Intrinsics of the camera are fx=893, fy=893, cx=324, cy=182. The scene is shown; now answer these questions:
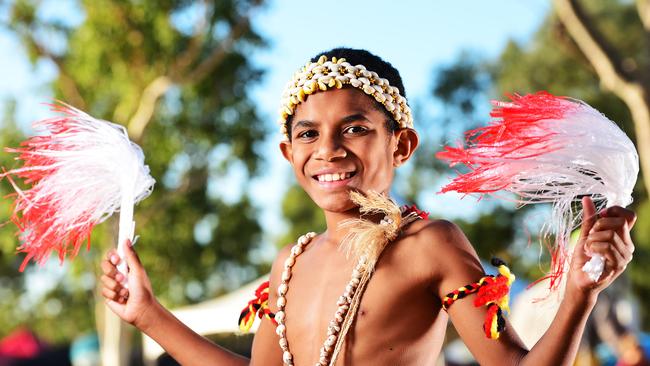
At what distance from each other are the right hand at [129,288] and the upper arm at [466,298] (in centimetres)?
99

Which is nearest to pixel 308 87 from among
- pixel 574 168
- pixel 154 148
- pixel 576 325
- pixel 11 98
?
pixel 574 168

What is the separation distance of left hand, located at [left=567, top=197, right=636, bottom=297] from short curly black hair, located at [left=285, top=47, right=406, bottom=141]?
82cm

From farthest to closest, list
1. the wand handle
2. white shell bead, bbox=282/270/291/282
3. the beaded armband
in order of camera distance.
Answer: the wand handle, white shell bead, bbox=282/270/291/282, the beaded armband

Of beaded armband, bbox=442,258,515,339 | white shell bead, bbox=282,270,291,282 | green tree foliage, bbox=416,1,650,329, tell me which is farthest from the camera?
green tree foliage, bbox=416,1,650,329

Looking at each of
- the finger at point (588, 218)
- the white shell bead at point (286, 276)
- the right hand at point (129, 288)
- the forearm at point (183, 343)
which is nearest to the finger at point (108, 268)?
the right hand at point (129, 288)

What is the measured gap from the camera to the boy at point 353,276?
7.25 ft

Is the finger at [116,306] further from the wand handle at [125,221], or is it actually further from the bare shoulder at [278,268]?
the bare shoulder at [278,268]

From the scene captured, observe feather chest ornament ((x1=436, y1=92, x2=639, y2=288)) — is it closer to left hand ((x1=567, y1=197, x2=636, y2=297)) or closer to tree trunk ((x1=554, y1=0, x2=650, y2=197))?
left hand ((x1=567, y1=197, x2=636, y2=297))

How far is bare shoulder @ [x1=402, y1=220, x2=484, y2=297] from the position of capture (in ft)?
7.23

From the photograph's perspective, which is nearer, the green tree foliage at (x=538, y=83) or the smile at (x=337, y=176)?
the smile at (x=337, y=176)

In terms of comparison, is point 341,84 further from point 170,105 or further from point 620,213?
point 170,105

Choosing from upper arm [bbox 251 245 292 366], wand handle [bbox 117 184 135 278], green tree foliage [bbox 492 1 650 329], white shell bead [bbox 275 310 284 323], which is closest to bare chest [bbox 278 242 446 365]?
white shell bead [bbox 275 310 284 323]

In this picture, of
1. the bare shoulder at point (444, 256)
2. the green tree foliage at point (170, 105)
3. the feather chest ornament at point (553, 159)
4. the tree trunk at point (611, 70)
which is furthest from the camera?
the green tree foliage at point (170, 105)

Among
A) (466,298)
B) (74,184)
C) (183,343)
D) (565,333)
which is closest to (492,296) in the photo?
(466,298)
